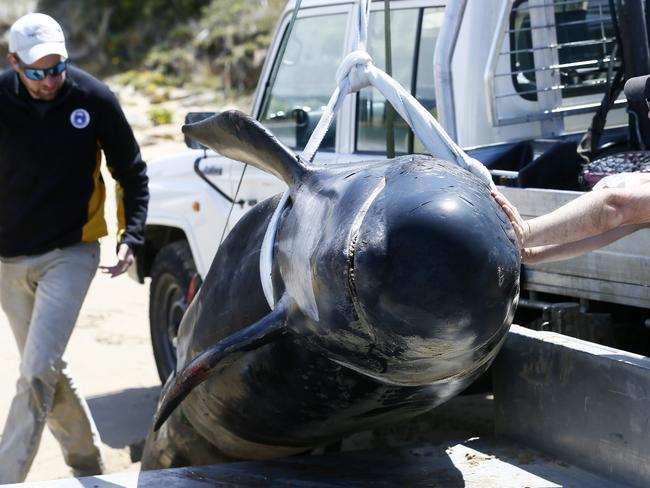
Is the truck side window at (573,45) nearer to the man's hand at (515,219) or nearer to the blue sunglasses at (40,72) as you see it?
the man's hand at (515,219)

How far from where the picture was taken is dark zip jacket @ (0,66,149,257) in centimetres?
469

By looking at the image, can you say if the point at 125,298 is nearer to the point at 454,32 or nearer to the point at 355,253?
the point at 454,32

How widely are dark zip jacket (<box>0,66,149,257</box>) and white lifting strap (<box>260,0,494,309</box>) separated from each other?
167cm

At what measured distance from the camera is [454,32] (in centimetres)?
401

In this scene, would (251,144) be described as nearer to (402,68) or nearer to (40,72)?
(40,72)

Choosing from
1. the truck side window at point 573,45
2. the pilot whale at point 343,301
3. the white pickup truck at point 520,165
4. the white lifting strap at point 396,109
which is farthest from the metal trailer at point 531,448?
the truck side window at point 573,45

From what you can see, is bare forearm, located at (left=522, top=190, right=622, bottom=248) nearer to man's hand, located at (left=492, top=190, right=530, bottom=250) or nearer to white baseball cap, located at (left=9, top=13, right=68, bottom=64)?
man's hand, located at (left=492, top=190, right=530, bottom=250)

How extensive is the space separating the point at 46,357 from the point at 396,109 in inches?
85.1

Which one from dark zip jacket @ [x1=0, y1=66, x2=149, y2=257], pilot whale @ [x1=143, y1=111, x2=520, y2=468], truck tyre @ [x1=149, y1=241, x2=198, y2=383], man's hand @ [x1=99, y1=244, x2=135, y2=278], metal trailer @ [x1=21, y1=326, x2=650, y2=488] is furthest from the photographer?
truck tyre @ [x1=149, y1=241, x2=198, y2=383]

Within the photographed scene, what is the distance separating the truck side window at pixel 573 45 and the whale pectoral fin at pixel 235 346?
215 centimetres

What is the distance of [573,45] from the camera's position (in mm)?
4582

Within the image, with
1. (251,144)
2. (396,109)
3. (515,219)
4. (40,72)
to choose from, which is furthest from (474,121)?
(40,72)

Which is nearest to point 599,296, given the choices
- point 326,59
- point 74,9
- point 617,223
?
point 617,223

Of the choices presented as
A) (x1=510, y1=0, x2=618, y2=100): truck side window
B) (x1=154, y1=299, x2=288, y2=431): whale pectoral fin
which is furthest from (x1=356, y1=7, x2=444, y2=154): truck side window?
(x1=154, y1=299, x2=288, y2=431): whale pectoral fin
